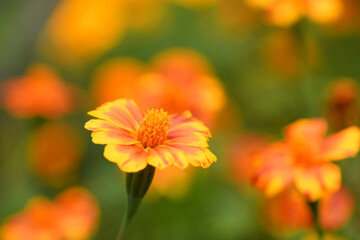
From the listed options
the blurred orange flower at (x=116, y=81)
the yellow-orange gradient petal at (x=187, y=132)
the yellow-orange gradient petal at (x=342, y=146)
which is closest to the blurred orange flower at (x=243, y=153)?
the blurred orange flower at (x=116, y=81)

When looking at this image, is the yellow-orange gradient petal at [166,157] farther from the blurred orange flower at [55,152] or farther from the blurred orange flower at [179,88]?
the blurred orange flower at [55,152]

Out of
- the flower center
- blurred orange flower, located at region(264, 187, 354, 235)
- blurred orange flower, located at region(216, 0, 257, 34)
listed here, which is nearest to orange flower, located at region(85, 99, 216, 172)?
the flower center

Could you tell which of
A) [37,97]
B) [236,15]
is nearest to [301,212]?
[37,97]

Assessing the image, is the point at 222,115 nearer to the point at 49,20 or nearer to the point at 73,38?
the point at 73,38

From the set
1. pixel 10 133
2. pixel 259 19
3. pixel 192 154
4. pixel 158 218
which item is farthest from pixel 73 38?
pixel 192 154

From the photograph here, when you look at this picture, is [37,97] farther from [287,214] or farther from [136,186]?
[136,186]
